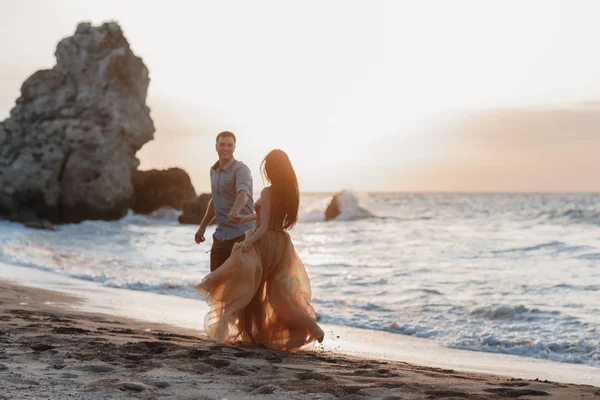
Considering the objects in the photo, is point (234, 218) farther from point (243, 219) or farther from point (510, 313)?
point (510, 313)

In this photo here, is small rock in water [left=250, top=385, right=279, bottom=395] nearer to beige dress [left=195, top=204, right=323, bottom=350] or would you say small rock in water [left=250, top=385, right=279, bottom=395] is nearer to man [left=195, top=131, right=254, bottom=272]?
beige dress [left=195, top=204, right=323, bottom=350]

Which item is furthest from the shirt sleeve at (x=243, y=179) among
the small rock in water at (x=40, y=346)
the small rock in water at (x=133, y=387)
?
the small rock in water at (x=133, y=387)

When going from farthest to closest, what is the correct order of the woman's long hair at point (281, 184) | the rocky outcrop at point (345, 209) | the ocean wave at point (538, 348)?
the rocky outcrop at point (345, 209), the ocean wave at point (538, 348), the woman's long hair at point (281, 184)

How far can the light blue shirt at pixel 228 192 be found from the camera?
675 centimetres

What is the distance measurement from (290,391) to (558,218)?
117 ft

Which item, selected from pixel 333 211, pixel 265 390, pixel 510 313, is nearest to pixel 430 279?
pixel 510 313

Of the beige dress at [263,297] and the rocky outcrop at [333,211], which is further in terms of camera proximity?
the rocky outcrop at [333,211]

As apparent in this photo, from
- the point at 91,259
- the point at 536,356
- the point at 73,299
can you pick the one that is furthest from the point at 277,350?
the point at 91,259

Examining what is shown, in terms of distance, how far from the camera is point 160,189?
44.1m

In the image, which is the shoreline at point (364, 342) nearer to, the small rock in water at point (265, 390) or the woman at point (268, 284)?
the woman at point (268, 284)

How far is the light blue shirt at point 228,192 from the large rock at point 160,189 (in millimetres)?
35457

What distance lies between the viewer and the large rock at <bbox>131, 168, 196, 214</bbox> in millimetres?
42125

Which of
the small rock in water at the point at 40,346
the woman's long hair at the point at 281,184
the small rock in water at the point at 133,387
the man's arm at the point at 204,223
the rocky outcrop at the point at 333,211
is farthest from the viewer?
the rocky outcrop at the point at 333,211

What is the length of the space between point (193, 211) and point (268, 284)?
3323 centimetres
